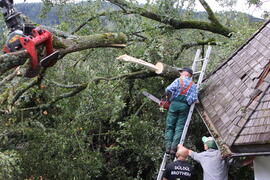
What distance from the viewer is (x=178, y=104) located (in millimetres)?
5910

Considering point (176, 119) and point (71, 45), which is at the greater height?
point (71, 45)

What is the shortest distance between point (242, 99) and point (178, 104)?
127 cm

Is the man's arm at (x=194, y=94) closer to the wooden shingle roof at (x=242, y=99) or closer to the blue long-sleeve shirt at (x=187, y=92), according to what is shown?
the blue long-sleeve shirt at (x=187, y=92)

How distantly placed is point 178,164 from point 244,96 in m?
1.47

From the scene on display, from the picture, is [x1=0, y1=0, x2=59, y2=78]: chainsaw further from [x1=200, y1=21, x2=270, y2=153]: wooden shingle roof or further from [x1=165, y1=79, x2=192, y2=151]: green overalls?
[x1=200, y1=21, x2=270, y2=153]: wooden shingle roof

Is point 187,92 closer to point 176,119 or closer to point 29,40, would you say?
point 176,119

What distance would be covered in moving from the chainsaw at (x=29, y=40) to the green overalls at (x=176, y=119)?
2294 mm

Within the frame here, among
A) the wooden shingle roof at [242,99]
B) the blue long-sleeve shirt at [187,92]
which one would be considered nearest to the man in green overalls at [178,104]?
the blue long-sleeve shirt at [187,92]

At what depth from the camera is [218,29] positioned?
32.7ft

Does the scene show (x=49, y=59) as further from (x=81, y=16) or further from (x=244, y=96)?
(x=81, y=16)

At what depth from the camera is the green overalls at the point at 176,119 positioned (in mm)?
5816

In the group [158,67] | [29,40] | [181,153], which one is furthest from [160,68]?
[29,40]

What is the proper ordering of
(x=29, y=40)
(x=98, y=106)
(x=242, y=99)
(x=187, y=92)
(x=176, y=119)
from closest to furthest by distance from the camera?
(x=29, y=40), (x=242, y=99), (x=187, y=92), (x=176, y=119), (x=98, y=106)

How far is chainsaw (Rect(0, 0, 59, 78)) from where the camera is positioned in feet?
14.4
